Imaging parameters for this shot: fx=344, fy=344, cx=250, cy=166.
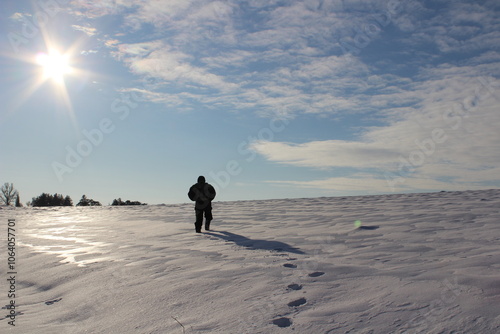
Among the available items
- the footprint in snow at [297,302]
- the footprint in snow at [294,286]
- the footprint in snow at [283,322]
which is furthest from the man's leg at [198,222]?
the footprint in snow at [283,322]

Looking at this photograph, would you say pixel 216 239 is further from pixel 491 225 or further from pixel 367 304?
pixel 491 225

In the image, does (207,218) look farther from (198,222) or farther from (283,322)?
(283,322)

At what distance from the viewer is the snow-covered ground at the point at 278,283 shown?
3.10 m

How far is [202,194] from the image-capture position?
10.6 meters

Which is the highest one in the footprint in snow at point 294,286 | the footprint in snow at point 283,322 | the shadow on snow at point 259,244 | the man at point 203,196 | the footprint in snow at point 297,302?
the man at point 203,196

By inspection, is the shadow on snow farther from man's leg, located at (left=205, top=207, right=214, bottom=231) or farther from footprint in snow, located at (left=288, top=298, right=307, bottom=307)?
footprint in snow, located at (left=288, top=298, right=307, bottom=307)

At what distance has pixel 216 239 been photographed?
811 centimetres

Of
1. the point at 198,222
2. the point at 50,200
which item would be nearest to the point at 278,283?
the point at 198,222

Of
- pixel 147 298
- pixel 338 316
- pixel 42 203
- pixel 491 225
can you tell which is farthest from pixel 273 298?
pixel 42 203

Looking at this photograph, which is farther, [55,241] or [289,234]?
[55,241]

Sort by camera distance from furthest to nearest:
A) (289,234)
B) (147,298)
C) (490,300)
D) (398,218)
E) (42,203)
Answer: (42,203)
(398,218)
(289,234)
(147,298)
(490,300)

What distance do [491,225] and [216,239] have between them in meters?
5.78

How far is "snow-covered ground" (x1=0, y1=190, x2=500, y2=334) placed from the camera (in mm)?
3104

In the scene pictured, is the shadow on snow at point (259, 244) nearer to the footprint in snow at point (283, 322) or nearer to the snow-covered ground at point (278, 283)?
the snow-covered ground at point (278, 283)
